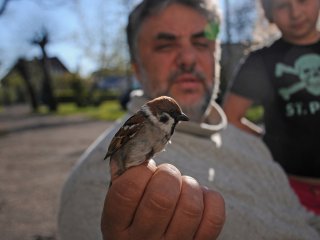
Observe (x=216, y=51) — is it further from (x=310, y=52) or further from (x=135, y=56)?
(x=310, y=52)

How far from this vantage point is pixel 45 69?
4344 centimetres

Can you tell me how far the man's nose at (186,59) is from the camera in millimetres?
2578

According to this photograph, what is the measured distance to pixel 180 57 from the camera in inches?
102

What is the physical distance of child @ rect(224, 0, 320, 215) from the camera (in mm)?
2921

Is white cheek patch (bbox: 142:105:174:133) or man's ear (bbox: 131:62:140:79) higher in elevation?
white cheek patch (bbox: 142:105:174:133)

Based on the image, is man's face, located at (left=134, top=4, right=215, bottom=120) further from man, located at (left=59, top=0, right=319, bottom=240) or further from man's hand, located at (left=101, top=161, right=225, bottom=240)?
man's hand, located at (left=101, top=161, right=225, bottom=240)

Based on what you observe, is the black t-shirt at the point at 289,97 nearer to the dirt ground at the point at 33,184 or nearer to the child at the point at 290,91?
the child at the point at 290,91

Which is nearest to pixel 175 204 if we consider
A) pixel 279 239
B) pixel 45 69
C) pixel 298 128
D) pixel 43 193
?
pixel 279 239

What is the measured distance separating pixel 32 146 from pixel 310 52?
13.9 m

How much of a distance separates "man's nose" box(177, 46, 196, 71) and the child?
0.80 m

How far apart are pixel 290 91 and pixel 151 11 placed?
1193mm

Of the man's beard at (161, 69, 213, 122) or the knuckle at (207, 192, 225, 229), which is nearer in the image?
the knuckle at (207, 192, 225, 229)

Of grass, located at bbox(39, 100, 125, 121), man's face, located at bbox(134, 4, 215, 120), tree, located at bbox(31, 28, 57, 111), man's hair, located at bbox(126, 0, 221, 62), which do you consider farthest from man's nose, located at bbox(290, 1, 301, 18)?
tree, located at bbox(31, 28, 57, 111)

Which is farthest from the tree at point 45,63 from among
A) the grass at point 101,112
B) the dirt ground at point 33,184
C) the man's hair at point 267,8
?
the man's hair at point 267,8
